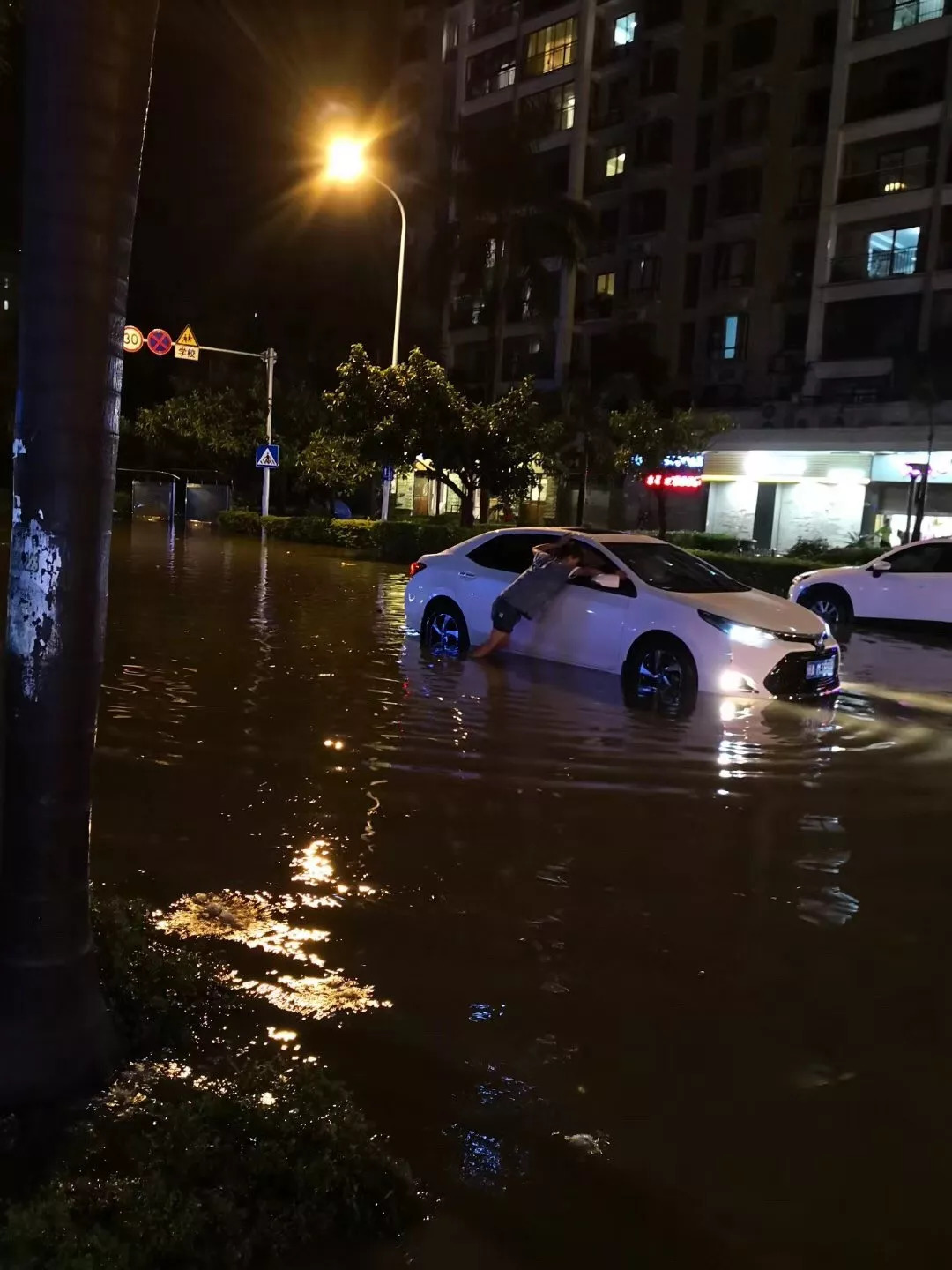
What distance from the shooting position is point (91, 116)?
2.96m

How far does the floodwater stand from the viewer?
3201mm

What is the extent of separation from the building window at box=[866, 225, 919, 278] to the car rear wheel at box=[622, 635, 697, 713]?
3094cm

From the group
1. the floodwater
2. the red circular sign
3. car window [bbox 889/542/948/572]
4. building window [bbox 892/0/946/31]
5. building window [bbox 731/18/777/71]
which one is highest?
building window [bbox 731/18/777/71]

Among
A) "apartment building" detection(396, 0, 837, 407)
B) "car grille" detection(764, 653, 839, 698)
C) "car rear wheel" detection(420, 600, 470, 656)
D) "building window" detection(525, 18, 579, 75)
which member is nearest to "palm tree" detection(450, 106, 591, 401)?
"apartment building" detection(396, 0, 837, 407)

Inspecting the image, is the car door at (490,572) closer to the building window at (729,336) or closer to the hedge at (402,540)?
the hedge at (402,540)

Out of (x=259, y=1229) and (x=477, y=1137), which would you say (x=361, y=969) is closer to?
(x=477, y=1137)

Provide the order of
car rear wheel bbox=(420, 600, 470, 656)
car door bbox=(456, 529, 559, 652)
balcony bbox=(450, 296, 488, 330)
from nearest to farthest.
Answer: car door bbox=(456, 529, 559, 652)
car rear wheel bbox=(420, 600, 470, 656)
balcony bbox=(450, 296, 488, 330)

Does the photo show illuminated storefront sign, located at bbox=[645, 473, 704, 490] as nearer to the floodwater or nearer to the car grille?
the car grille

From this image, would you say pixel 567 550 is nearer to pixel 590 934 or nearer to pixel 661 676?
pixel 661 676

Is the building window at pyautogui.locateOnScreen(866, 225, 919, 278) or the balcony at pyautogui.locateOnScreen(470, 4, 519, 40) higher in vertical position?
the balcony at pyautogui.locateOnScreen(470, 4, 519, 40)

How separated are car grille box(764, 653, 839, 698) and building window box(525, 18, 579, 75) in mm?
46647

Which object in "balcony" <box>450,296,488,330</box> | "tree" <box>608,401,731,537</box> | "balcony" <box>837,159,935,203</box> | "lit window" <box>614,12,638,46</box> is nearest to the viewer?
"tree" <box>608,401,731,537</box>

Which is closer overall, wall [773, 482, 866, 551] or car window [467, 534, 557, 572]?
car window [467, 534, 557, 572]

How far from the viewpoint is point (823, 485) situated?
34.7m
